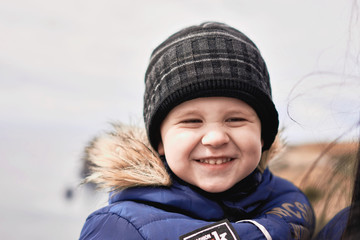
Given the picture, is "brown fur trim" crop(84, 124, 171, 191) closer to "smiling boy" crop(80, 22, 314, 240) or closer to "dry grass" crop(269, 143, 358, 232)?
"smiling boy" crop(80, 22, 314, 240)

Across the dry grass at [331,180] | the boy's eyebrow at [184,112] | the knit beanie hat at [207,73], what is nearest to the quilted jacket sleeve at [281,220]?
the knit beanie hat at [207,73]

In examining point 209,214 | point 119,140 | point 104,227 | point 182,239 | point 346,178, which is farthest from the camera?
point 119,140

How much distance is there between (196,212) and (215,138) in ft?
1.13

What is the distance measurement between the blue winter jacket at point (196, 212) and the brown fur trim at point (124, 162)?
1.9 inches

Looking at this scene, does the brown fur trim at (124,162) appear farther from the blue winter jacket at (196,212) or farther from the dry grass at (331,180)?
the dry grass at (331,180)

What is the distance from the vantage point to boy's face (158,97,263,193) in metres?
1.70

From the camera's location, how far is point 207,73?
1.73m

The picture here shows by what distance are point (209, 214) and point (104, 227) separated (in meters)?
0.46

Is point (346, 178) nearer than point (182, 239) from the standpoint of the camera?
Yes

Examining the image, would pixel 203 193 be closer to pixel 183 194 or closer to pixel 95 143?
pixel 183 194

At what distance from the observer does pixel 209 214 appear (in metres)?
1.71

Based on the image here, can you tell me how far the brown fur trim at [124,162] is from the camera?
1.77m

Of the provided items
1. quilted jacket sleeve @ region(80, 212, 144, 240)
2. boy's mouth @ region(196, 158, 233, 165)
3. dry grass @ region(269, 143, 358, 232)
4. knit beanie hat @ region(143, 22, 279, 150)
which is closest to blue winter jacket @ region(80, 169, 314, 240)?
quilted jacket sleeve @ region(80, 212, 144, 240)

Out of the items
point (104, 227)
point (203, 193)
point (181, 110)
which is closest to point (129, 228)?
point (104, 227)
